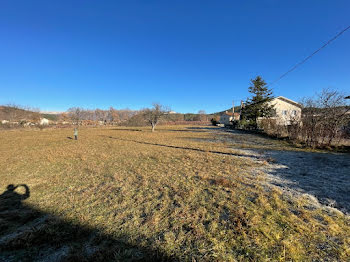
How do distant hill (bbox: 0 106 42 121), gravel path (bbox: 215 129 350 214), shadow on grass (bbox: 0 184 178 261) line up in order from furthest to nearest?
distant hill (bbox: 0 106 42 121), gravel path (bbox: 215 129 350 214), shadow on grass (bbox: 0 184 178 261)

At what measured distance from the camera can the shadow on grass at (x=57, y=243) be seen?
1804 mm

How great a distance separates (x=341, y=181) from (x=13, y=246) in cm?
736

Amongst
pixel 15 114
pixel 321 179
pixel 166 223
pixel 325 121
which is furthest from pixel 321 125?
pixel 15 114

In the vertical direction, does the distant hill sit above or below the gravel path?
above

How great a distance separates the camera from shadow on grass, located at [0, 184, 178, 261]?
180 cm

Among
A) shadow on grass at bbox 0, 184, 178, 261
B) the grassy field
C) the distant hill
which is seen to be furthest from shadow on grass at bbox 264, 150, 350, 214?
the distant hill

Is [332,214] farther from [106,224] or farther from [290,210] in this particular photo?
[106,224]

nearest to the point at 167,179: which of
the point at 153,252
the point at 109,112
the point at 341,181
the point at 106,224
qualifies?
the point at 106,224

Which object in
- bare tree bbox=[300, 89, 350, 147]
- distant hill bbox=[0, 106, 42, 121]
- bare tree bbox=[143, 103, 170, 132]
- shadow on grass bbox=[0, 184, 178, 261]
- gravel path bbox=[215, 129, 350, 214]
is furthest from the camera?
distant hill bbox=[0, 106, 42, 121]

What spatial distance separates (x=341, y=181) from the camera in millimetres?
3930

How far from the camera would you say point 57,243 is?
2055mm

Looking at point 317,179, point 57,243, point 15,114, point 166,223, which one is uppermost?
point 15,114

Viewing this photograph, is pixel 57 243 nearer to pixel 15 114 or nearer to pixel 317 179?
pixel 317 179

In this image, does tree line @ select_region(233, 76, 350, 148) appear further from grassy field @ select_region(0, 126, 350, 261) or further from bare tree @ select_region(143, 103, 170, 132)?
bare tree @ select_region(143, 103, 170, 132)
